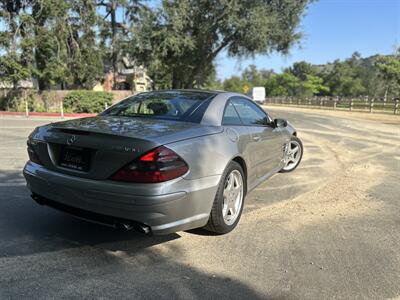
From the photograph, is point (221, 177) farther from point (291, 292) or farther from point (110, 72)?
point (110, 72)

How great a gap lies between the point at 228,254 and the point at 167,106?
5.91ft

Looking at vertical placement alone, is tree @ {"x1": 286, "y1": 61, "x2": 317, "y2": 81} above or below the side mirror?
above

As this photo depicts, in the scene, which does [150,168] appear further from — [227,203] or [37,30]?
[37,30]

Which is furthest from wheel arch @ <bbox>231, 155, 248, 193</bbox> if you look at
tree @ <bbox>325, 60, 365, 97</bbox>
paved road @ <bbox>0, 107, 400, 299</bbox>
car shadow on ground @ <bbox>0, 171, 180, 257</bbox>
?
tree @ <bbox>325, 60, 365, 97</bbox>

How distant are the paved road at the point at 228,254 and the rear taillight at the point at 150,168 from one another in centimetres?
79

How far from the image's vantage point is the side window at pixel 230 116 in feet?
14.2

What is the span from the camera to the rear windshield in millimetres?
4137

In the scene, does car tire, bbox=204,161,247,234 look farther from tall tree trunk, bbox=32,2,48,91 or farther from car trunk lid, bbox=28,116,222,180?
tall tree trunk, bbox=32,2,48,91

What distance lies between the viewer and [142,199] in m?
3.15

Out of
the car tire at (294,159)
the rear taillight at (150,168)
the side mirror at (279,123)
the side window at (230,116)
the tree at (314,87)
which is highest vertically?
the tree at (314,87)

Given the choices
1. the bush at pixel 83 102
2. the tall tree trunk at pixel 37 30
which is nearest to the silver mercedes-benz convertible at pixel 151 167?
the bush at pixel 83 102

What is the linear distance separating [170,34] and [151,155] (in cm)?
2416

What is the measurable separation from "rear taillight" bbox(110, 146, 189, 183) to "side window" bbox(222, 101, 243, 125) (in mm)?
1209

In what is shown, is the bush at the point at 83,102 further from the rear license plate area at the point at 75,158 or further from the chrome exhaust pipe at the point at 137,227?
the chrome exhaust pipe at the point at 137,227
